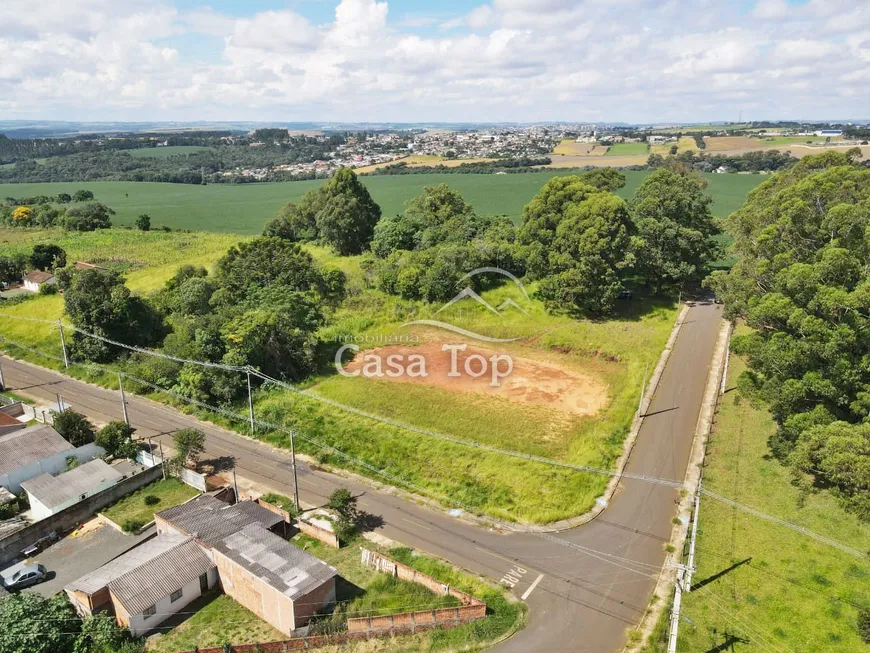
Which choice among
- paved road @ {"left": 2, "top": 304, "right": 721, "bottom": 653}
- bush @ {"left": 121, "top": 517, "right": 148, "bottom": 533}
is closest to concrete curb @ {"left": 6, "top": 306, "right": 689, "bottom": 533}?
paved road @ {"left": 2, "top": 304, "right": 721, "bottom": 653}

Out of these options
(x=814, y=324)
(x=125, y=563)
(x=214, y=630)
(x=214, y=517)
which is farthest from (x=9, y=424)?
(x=814, y=324)

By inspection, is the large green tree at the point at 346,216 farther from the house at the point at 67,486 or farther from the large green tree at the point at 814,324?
the large green tree at the point at 814,324

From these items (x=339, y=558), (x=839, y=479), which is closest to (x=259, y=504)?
(x=339, y=558)

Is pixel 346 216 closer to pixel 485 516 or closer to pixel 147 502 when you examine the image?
pixel 147 502

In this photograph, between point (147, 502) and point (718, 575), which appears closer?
point (718, 575)

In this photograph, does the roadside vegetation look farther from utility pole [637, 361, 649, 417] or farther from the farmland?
the farmland

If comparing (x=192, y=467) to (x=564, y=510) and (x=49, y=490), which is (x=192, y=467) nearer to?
(x=49, y=490)

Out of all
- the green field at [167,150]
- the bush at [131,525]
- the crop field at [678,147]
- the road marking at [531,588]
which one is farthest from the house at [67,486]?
the green field at [167,150]

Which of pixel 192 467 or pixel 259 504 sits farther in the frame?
pixel 192 467
